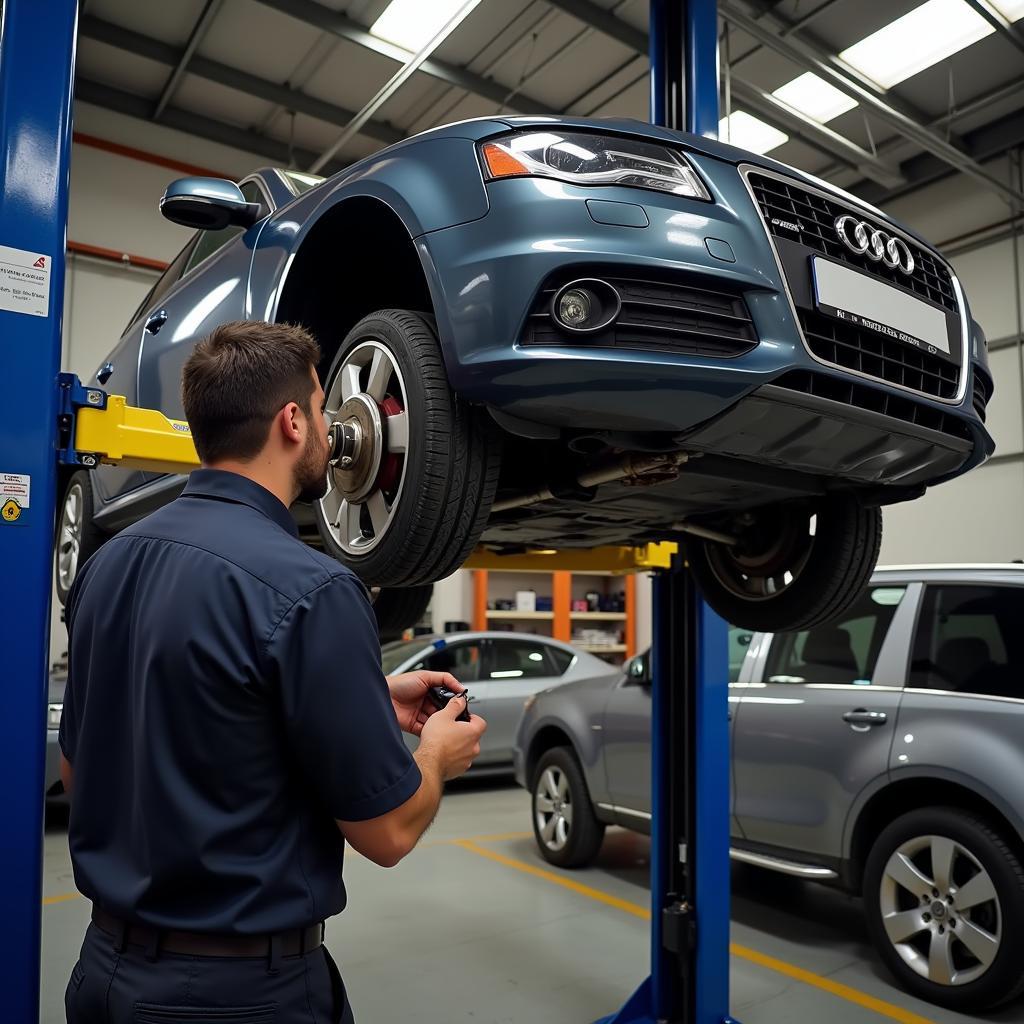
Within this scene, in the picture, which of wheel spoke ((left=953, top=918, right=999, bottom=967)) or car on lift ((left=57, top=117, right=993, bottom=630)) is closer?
car on lift ((left=57, top=117, right=993, bottom=630))

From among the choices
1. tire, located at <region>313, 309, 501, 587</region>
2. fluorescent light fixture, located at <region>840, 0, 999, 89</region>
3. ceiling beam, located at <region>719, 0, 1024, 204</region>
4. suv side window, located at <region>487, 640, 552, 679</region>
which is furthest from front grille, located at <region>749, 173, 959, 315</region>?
fluorescent light fixture, located at <region>840, 0, 999, 89</region>

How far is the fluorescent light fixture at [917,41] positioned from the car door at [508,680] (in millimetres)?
5154

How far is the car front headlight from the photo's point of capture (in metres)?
1.54

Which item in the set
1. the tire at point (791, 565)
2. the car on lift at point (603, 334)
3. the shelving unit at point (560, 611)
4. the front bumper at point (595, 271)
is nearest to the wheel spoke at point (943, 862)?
the tire at point (791, 565)

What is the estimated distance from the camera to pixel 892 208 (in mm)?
9641

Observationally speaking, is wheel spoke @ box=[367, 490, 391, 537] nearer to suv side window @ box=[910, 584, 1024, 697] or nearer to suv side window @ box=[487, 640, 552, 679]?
suv side window @ box=[910, 584, 1024, 697]

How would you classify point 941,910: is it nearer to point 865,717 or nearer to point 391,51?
point 865,717

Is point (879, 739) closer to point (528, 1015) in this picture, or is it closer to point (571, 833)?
point (528, 1015)

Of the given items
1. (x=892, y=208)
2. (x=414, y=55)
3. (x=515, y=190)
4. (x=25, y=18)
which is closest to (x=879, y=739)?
(x=515, y=190)

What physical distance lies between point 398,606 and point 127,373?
1159 millimetres

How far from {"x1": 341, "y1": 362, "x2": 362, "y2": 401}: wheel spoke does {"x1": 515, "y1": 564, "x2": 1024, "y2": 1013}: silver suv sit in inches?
95.4

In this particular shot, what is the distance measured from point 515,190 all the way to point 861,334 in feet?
2.18

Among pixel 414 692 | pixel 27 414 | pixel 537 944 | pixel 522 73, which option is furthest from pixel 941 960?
pixel 522 73

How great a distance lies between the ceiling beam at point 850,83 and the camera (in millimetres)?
5969
